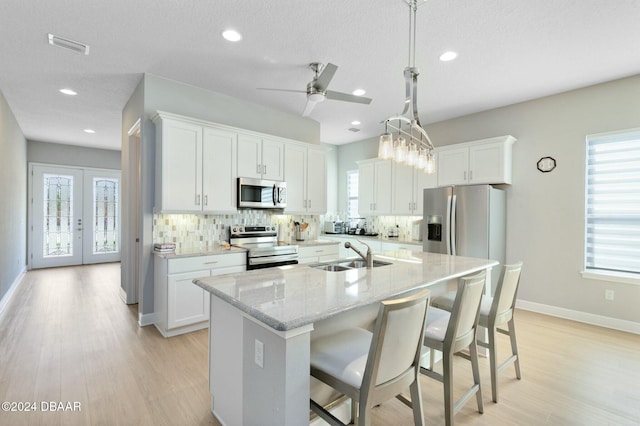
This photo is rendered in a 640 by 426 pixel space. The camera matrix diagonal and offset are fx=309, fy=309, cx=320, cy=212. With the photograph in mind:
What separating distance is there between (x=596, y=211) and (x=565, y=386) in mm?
2507

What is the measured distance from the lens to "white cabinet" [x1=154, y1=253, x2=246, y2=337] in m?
3.25

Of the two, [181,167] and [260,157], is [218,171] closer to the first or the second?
[181,167]

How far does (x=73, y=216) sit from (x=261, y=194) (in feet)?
20.4

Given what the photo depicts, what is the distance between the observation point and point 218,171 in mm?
3852

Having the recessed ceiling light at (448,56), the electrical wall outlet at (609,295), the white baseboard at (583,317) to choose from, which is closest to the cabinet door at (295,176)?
the recessed ceiling light at (448,56)

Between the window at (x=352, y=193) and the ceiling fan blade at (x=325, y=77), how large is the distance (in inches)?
164

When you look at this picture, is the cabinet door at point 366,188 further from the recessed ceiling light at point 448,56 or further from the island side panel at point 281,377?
the island side panel at point 281,377

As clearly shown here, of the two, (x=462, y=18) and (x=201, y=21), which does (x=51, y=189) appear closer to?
(x=201, y=21)

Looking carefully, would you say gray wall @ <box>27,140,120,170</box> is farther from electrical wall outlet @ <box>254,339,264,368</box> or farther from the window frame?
the window frame

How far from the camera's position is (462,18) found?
2.49 meters

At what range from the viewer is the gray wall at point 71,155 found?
7074 millimetres

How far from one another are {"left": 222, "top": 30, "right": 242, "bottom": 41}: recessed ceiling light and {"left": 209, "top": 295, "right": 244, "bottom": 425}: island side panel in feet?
7.42

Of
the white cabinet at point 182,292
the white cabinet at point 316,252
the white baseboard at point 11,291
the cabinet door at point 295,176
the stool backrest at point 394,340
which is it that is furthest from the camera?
the cabinet door at point 295,176

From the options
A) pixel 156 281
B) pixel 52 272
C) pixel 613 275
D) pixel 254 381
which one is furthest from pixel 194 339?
pixel 52 272
